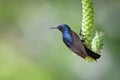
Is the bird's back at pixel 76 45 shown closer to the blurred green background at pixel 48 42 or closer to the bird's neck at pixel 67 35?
the bird's neck at pixel 67 35

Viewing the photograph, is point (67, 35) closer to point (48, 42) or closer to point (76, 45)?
→ point (76, 45)

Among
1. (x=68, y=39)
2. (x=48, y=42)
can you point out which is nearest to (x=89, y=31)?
(x=68, y=39)

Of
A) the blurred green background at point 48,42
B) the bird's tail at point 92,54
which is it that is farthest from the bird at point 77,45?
the blurred green background at point 48,42

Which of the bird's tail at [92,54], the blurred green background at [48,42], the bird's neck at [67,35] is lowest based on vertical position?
the blurred green background at [48,42]

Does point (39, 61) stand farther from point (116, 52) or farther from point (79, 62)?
point (116, 52)

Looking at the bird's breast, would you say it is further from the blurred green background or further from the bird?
the blurred green background

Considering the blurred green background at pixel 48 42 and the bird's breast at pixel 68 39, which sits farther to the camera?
the blurred green background at pixel 48 42

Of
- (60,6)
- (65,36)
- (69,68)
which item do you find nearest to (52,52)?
(69,68)
